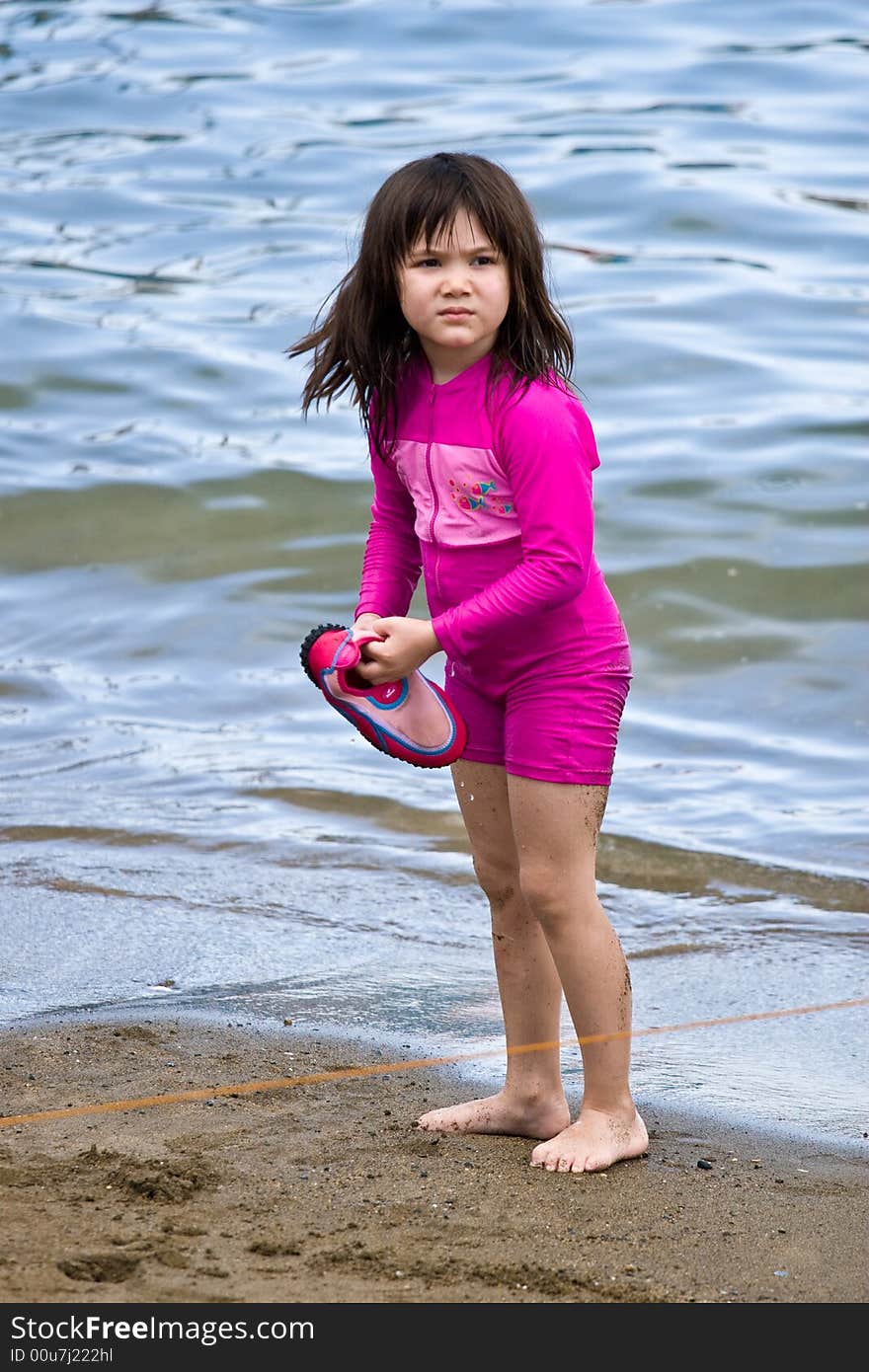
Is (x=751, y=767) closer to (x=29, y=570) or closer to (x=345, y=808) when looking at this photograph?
(x=345, y=808)

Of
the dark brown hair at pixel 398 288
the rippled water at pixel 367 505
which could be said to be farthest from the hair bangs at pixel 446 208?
the rippled water at pixel 367 505

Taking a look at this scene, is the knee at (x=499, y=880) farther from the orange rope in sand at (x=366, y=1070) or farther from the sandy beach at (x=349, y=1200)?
the sandy beach at (x=349, y=1200)

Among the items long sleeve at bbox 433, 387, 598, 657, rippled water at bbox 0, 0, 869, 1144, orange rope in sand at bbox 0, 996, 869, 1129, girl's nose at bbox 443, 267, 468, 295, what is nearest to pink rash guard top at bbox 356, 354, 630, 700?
long sleeve at bbox 433, 387, 598, 657

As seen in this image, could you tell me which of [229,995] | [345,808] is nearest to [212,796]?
[345,808]

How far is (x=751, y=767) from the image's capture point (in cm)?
568

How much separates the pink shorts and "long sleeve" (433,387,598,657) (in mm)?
171

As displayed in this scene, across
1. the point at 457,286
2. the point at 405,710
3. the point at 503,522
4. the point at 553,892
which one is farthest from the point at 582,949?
the point at 457,286

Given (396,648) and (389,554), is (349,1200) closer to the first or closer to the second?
(396,648)

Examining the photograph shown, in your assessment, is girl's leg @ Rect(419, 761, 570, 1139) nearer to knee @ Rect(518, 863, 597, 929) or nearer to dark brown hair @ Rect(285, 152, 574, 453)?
knee @ Rect(518, 863, 597, 929)

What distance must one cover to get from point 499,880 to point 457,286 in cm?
103

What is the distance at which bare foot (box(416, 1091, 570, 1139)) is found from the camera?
3121 millimetres

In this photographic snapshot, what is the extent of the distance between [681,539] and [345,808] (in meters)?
3.02

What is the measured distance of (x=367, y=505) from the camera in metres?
8.48

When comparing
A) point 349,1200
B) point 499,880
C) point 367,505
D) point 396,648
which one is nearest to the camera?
point 349,1200
